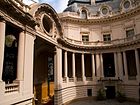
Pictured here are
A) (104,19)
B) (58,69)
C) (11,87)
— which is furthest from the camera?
(104,19)

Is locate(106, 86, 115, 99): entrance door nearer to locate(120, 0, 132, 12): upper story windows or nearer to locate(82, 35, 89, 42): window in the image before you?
locate(82, 35, 89, 42): window

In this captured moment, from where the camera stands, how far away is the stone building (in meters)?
13.7

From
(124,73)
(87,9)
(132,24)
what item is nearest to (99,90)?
(124,73)

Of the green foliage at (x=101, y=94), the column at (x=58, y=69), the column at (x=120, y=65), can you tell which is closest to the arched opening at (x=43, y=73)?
the column at (x=58, y=69)

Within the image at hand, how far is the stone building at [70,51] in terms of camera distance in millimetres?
13691

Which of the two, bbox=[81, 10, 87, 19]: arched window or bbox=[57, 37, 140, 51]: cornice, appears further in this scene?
bbox=[81, 10, 87, 19]: arched window

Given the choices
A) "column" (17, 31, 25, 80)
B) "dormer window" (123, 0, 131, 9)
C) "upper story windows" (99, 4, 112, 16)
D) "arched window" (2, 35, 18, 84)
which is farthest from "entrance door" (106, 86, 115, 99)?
"column" (17, 31, 25, 80)

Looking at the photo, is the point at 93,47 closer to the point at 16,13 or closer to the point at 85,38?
the point at 85,38

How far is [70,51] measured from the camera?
27.5 meters

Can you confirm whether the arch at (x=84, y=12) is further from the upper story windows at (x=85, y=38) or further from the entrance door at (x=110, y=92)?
the entrance door at (x=110, y=92)

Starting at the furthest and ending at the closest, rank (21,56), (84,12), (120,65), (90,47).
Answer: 1. (84,12)
2. (90,47)
3. (120,65)
4. (21,56)

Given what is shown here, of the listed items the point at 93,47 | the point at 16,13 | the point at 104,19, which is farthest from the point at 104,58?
the point at 16,13

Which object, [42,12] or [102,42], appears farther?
[102,42]

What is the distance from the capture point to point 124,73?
2786cm
